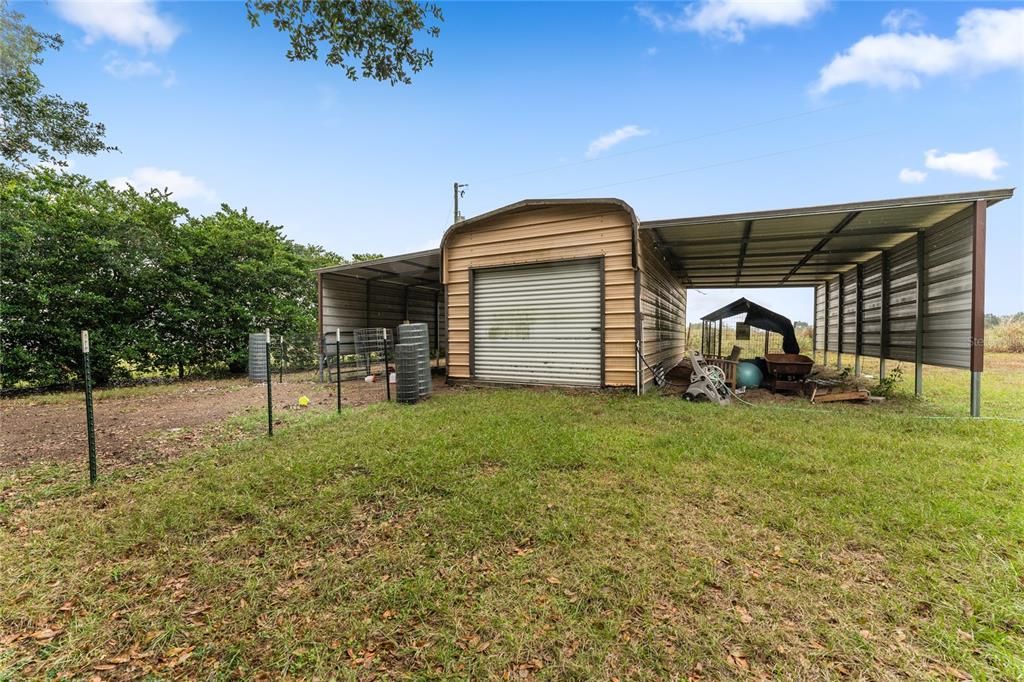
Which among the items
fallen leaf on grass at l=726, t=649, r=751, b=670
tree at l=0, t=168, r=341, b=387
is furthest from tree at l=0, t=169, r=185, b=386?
fallen leaf on grass at l=726, t=649, r=751, b=670

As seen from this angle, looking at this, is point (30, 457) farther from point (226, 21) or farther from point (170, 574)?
point (226, 21)

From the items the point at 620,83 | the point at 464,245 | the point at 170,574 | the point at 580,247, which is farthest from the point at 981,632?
the point at 620,83

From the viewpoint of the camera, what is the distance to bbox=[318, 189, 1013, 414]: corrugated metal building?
18.3ft

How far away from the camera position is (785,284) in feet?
43.9

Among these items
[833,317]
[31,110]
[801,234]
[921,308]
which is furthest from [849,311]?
[31,110]

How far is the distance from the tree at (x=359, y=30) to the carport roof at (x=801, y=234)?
431cm

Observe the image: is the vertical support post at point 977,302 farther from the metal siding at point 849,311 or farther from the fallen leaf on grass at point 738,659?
the fallen leaf on grass at point 738,659

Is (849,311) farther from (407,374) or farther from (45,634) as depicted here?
(45,634)

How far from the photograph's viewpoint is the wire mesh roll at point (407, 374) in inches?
243

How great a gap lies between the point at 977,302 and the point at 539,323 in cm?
617

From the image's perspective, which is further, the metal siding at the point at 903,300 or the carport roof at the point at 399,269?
the carport roof at the point at 399,269

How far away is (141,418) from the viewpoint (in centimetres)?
534

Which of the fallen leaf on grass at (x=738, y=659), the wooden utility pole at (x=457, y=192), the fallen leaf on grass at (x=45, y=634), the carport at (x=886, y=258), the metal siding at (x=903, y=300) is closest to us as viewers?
the fallen leaf on grass at (x=738, y=659)

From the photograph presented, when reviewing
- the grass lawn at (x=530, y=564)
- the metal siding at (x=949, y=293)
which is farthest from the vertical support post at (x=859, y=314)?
the grass lawn at (x=530, y=564)
